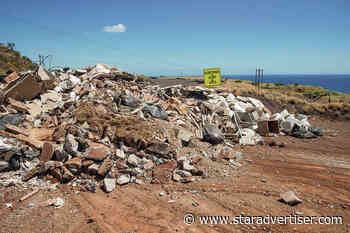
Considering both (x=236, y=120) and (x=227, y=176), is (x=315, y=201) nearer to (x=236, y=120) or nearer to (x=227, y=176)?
(x=227, y=176)

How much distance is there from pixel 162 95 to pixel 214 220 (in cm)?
843

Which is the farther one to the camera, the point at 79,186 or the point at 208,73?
the point at 208,73

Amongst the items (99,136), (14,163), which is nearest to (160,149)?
(99,136)

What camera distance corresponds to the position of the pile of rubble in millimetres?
4988

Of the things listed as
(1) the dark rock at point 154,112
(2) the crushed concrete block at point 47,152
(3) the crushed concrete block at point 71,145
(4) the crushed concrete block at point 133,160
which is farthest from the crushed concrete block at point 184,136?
(2) the crushed concrete block at point 47,152

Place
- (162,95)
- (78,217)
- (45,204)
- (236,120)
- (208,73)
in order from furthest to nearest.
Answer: (208,73)
(162,95)
(236,120)
(45,204)
(78,217)

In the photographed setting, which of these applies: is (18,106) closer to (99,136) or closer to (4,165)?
(4,165)

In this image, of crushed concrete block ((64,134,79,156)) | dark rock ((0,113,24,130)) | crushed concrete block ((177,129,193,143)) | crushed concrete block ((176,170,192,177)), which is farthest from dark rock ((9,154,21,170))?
crushed concrete block ((177,129,193,143))

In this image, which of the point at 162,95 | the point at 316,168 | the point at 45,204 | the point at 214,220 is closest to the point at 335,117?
the point at 316,168

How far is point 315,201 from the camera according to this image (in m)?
4.57

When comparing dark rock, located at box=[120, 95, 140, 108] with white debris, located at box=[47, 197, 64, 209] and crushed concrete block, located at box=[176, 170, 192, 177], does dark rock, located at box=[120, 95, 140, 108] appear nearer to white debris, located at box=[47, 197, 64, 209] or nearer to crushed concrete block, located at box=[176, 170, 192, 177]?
crushed concrete block, located at box=[176, 170, 192, 177]

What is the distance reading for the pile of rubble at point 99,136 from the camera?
4988 millimetres

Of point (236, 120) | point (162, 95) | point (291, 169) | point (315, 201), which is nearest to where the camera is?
point (315, 201)

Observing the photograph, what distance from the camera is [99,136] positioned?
19.8 feet
